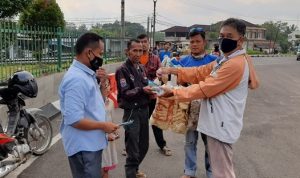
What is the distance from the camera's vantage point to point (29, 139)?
5.66m

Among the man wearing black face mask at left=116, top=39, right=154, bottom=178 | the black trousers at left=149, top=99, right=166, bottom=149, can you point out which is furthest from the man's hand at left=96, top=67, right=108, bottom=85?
the black trousers at left=149, top=99, right=166, bottom=149

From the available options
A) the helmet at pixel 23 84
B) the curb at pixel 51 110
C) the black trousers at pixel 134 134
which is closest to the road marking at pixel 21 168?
the helmet at pixel 23 84

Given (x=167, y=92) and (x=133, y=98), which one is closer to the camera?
(x=167, y=92)

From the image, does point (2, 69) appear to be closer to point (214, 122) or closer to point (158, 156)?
point (158, 156)

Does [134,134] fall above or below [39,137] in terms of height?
above

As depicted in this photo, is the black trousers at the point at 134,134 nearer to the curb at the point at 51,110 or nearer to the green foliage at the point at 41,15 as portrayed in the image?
the curb at the point at 51,110

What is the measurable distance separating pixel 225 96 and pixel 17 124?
9.94 ft

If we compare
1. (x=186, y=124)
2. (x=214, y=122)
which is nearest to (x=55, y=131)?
(x=186, y=124)

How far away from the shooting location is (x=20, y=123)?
5406 millimetres

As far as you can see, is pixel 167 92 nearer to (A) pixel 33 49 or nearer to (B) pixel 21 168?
(B) pixel 21 168

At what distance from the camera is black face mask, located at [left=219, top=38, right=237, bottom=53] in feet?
11.6

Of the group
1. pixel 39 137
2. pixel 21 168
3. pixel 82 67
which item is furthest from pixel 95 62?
pixel 39 137

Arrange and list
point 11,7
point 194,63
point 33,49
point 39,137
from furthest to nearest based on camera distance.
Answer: point 11,7 → point 33,49 → point 39,137 → point 194,63

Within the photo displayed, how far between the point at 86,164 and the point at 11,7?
48.6ft
